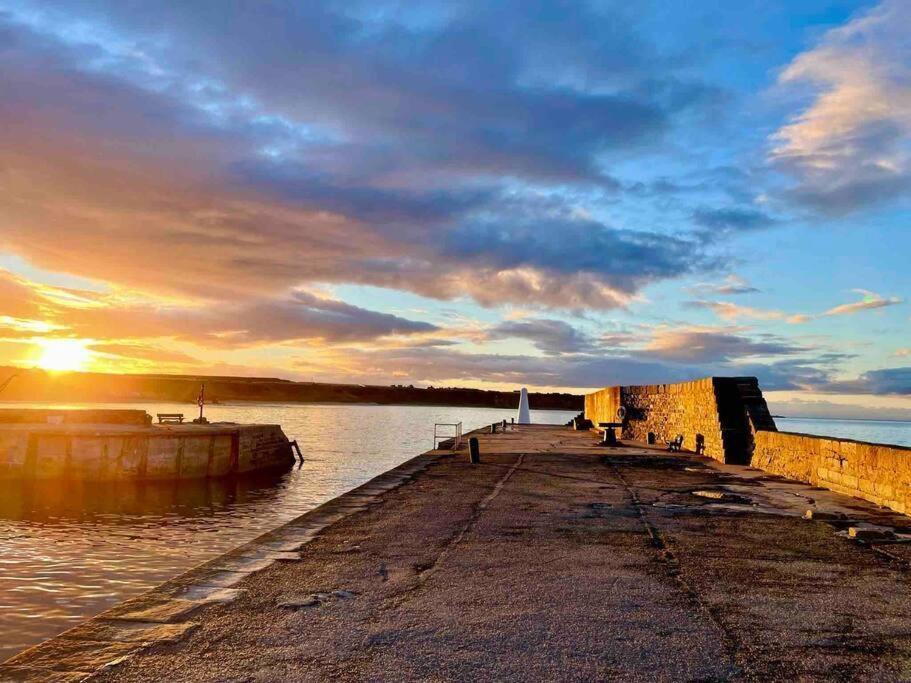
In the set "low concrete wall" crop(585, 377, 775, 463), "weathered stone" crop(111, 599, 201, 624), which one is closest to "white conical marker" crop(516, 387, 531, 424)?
"low concrete wall" crop(585, 377, 775, 463)

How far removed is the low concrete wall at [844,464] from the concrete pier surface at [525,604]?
1.99 feet

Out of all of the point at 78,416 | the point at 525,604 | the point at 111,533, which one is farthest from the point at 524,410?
the point at 525,604

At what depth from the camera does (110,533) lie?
18359 mm

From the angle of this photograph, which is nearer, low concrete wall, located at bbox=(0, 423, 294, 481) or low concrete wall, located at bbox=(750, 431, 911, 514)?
low concrete wall, located at bbox=(750, 431, 911, 514)

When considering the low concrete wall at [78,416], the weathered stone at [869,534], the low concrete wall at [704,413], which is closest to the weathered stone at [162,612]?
the weathered stone at [869,534]

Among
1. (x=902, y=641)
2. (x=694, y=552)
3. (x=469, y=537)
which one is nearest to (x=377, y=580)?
(x=469, y=537)

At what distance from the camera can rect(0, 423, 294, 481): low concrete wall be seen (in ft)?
90.0

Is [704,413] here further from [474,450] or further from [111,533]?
[111,533]

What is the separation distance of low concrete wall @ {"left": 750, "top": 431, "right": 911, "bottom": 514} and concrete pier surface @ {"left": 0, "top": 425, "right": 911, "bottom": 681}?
0.61 metres

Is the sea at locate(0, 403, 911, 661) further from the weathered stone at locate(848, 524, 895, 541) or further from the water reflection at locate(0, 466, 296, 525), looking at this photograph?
the weathered stone at locate(848, 524, 895, 541)

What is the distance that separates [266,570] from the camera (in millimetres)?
7539

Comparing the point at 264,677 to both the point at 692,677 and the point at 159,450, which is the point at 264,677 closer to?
the point at 692,677

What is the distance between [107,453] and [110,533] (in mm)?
10654

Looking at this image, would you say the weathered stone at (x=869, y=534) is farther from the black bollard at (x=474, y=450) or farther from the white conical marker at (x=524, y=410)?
the white conical marker at (x=524, y=410)
